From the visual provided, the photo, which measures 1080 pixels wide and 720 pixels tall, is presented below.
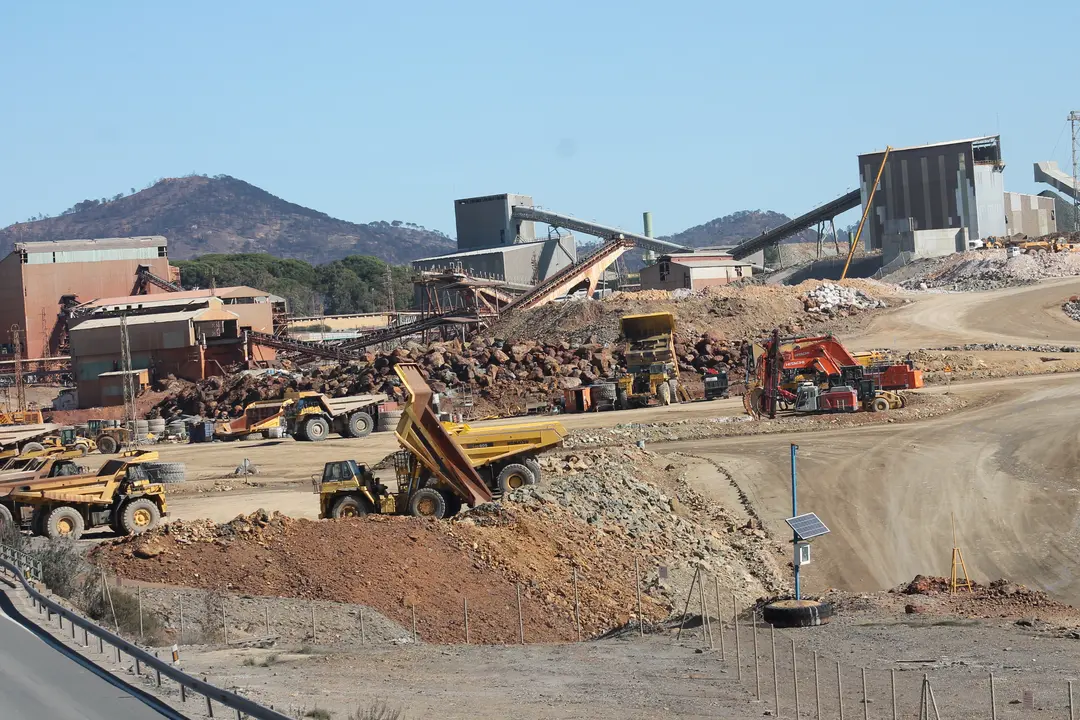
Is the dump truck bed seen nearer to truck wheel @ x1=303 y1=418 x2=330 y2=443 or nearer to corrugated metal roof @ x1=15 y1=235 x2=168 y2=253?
truck wheel @ x1=303 y1=418 x2=330 y2=443

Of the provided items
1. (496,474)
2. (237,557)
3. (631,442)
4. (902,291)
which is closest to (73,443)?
(631,442)

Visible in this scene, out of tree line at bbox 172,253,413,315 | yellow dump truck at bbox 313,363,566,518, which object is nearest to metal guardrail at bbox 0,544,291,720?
yellow dump truck at bbox 313,363,566,518

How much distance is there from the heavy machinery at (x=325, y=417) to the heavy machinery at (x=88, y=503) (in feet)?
71.6

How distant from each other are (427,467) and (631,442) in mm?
14470

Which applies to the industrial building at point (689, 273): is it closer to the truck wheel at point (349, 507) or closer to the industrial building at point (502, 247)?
the industrial building at point (502, 247)

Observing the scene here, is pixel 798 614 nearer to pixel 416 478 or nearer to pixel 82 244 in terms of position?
pixel 416 478

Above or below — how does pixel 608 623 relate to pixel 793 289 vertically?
below

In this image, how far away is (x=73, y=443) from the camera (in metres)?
56.3

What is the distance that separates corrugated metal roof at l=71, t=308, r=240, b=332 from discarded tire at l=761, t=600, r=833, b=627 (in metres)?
68.0

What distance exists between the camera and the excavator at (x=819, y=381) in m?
44.4

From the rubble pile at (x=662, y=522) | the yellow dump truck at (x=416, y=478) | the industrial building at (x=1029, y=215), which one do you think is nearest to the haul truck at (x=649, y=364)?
the rubble pile at (x=662, y=522)

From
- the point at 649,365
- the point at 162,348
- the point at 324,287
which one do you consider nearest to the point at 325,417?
the point at 649,365

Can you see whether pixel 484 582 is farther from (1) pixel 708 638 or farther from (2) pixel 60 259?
(2) pixel 60 259

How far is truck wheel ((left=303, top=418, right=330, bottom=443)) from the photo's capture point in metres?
52.4
